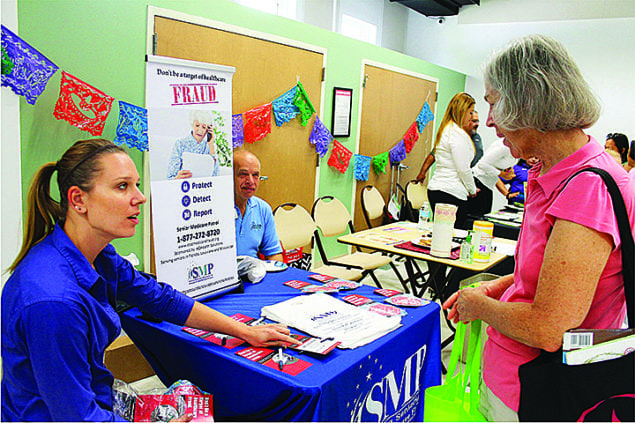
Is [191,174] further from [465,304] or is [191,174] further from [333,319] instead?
[465,304]

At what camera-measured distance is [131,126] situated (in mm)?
3018

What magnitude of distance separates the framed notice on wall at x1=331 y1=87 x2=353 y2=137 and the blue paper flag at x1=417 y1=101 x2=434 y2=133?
5.81 ft

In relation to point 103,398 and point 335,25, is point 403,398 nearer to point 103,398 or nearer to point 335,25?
point 103,398

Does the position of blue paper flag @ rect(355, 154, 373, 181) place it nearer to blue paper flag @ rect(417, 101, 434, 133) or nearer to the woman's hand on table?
blue paper flag @ rect(417, 101, 434, 133)

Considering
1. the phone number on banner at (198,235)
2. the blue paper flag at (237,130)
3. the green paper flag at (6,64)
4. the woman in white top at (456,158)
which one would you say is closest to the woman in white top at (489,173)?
the woman in white top at (456,158)

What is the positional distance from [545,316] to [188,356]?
1.14 metres

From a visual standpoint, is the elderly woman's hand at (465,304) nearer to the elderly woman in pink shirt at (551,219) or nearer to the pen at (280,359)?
the elderly woman in pink shirt at (551,219)

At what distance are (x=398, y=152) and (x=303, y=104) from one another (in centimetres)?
208

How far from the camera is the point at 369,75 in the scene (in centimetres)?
556

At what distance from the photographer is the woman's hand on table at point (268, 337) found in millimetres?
1547

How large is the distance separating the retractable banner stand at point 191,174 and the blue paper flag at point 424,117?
508 cm

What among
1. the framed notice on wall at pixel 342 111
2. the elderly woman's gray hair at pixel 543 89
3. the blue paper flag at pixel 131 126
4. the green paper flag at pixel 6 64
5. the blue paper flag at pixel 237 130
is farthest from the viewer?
A: the framed notice on wall at pixel 342 111

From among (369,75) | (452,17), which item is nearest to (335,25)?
(369,75)

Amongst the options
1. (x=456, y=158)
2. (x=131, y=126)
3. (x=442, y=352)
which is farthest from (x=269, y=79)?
(x=442, y=352)
